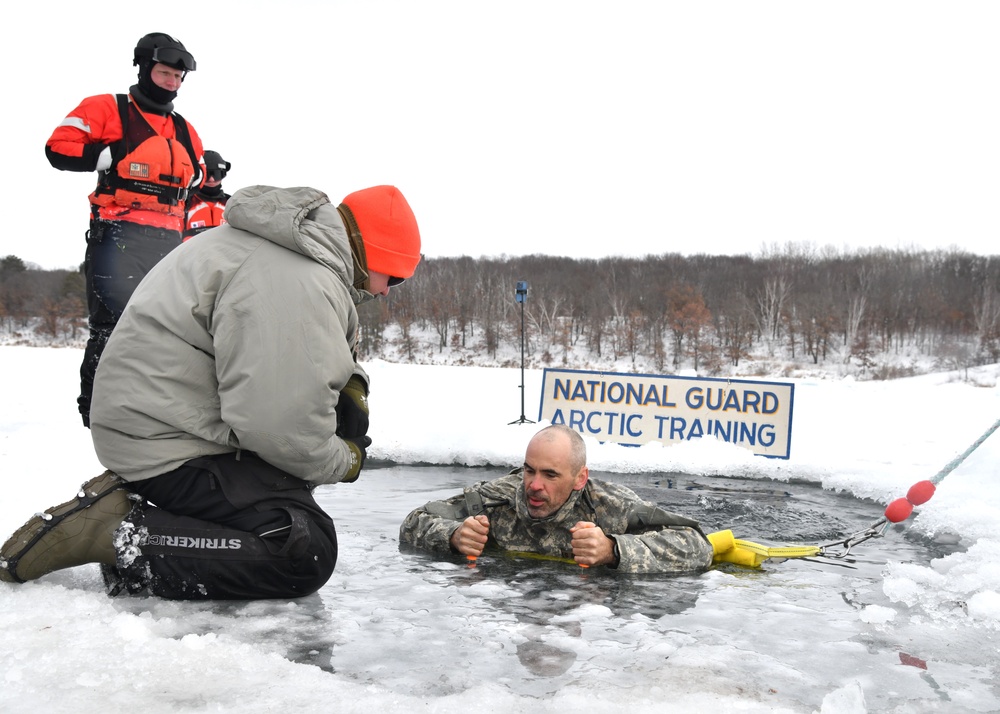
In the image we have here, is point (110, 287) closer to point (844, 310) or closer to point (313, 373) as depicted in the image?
point (313, 373)

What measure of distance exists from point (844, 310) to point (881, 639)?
243 ft

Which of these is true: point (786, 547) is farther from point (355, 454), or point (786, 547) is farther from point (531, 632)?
point (355, 454)

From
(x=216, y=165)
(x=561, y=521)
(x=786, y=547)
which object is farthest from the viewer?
(x=216, y=165)

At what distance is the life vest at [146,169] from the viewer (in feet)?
16.9

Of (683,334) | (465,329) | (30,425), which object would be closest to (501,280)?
(465,329)

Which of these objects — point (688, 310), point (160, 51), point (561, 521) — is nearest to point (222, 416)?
point (561, 521)

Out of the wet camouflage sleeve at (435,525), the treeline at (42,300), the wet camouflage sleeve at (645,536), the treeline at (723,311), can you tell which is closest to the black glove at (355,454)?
the wet camouflage sleeve at (435,525)

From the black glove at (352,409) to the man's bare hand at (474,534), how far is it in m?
1.00

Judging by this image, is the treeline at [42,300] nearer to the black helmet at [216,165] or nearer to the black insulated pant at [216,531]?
the black helmet at [216,165]

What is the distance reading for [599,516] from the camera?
441 centimetres

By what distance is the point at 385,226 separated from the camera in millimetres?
3291

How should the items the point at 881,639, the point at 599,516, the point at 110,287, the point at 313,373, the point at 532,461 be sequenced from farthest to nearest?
the point at 110,287, the point at 599,516, the point at 532,461, the point at 881,639, the point at 313,373

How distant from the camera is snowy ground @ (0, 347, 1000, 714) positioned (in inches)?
93.0

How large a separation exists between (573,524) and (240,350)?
2.24 meters
